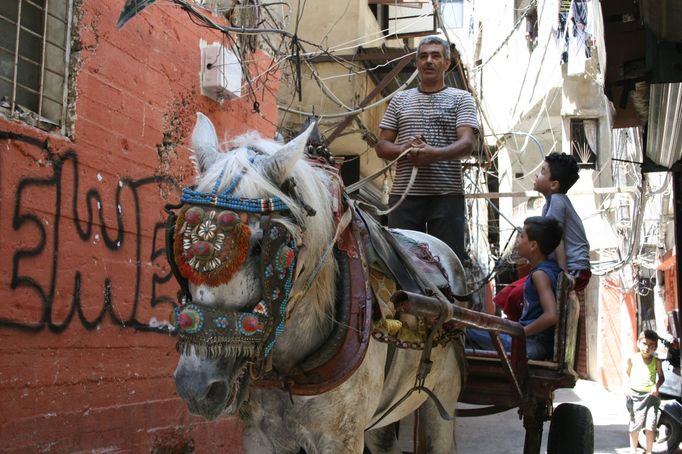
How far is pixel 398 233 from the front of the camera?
427 centimetres

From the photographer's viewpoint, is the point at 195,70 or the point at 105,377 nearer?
the point at 105,377

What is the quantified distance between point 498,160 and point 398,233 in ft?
67.3

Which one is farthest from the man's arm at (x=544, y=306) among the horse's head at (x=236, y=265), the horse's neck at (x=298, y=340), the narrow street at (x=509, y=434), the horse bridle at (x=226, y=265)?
the narrow street at (x=509, y=434)

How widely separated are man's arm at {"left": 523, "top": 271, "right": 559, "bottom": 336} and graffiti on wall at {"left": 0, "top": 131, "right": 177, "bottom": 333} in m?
2.68

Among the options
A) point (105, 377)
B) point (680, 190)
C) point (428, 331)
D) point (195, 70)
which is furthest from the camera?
point (680, 190)

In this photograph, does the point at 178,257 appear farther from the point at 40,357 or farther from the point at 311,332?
the point at 40,357

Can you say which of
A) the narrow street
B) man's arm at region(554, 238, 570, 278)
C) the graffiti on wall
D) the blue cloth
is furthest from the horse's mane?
the narrow street

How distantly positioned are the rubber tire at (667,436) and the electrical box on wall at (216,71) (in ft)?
21.9

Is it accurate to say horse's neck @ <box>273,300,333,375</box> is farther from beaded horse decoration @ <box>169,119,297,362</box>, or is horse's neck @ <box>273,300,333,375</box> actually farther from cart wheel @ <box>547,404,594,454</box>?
cart wheel @ <box>547,404,594,454</box>

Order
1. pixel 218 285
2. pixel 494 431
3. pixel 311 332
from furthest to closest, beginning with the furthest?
pixel 494 431, pixel 311 332, pixel 218 285

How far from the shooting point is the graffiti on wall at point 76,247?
4125mm

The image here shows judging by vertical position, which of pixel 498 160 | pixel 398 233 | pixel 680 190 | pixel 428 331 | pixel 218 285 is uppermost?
pixel 498 160

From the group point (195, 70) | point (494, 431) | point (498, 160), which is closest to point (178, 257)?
point (195, 70)

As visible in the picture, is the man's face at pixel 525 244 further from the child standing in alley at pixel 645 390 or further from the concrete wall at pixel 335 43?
the concrete wall at pixel 335 43
